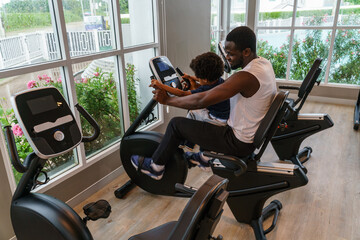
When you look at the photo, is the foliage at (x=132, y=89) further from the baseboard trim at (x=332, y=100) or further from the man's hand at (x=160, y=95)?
the baseboard trim at (x=332, y=100)

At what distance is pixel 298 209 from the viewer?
2348 mm

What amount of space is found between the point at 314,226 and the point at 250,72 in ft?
4.21

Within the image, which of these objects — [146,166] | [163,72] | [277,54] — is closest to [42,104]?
[163,72]

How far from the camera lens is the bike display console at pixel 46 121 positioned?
1334 mm

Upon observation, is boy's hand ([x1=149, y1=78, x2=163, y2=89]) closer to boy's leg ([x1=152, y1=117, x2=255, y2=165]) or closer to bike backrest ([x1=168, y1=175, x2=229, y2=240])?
boy's leg ([x1=152, y1=117, x2=255, y2=165])

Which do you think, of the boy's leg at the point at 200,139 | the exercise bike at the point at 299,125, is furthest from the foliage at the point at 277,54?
the boy's leg at the point at 200,139

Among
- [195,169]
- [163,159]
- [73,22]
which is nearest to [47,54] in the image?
[73,22]

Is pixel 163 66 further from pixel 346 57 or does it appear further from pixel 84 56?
pixel 346 57

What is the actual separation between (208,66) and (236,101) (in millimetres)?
364

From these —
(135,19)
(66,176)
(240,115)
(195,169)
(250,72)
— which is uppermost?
(135,19)

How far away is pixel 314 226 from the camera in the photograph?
2150 mm

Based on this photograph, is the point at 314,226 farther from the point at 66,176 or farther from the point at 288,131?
the point at 66,176

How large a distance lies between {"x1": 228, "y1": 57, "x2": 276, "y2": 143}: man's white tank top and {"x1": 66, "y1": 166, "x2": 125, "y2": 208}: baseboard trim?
1396 millimetres

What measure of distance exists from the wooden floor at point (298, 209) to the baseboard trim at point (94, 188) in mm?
43
